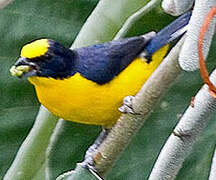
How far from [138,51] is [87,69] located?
4.7 inches

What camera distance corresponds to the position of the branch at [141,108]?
632 millimetres

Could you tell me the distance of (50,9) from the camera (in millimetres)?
1377

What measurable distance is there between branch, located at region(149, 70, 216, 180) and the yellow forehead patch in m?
0.62

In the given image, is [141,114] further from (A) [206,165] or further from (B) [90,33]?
(A) [206,165]

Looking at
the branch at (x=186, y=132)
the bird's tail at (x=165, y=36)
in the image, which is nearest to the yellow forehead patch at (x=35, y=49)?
the bird's tail at (x=165, y=36)

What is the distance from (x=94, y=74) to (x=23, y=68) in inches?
8.5

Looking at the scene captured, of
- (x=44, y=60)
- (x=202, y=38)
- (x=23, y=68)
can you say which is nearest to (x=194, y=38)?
(x=202, y=38)

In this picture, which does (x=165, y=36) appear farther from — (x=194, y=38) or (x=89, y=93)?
(x=194, y=38)

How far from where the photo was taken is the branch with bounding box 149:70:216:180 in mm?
601

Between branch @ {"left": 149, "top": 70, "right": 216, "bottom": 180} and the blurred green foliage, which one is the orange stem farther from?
the blurred green foliage

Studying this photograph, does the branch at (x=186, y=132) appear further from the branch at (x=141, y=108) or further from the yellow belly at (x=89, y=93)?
the yellow belly at (x=89, y=93)

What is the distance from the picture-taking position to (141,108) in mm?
709

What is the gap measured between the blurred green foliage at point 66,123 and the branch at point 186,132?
0.51m

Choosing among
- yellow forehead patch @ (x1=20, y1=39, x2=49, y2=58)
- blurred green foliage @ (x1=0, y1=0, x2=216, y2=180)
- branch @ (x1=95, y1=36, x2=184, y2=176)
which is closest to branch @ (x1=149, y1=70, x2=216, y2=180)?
branch @ (x1=95, y1=36, x2=184, y2=176)
